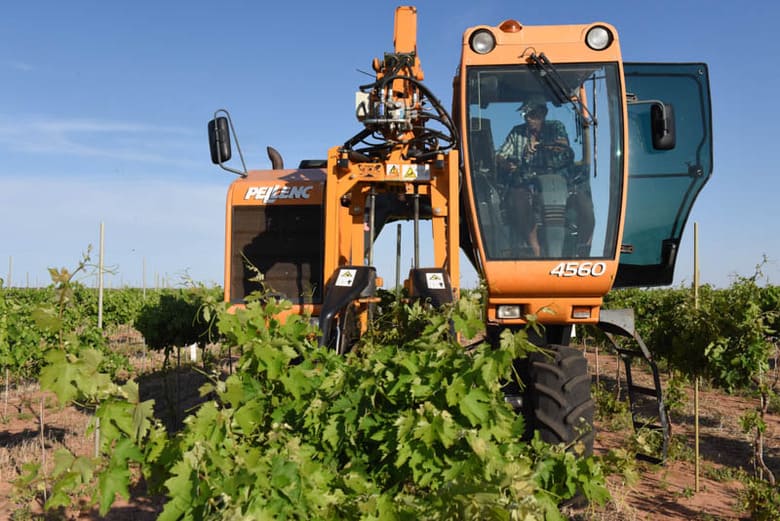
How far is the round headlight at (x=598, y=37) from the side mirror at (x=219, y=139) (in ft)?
9.53

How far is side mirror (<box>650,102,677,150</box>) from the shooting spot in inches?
192

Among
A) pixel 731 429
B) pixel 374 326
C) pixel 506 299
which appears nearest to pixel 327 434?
pixel 374 326

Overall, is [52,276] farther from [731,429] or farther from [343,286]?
[731,429]

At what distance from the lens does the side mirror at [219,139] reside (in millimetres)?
5410

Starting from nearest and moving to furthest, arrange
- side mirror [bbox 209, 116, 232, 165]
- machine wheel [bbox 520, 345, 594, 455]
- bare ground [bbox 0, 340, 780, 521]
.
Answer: machine wheel [bbox 520, 345, 594, 455] < bare ground [bbox 0, 340, 780, 521] < side mirror [bbox 209, 116, 232, 165]

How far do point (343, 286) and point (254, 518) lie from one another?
2.63 meters

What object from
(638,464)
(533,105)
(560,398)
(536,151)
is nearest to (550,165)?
(536,151)

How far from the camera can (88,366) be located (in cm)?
263

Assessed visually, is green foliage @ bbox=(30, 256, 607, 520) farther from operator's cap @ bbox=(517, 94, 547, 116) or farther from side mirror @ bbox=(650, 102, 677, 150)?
side mirror @ bbox=(650, 102, 677, 150)

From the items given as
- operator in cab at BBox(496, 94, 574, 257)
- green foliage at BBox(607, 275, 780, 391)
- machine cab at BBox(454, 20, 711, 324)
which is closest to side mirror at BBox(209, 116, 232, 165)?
machine cab at BBox(454, 20, 711, 324)

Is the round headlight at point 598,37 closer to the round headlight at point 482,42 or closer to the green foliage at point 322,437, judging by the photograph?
the round headlight at point 482,42

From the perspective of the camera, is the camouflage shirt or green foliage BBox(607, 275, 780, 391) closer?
the camouflage shirt

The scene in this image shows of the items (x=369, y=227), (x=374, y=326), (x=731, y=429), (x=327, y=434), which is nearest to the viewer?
(x=327, y=434)

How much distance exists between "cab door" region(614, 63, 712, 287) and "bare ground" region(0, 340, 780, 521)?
1.88 meters
